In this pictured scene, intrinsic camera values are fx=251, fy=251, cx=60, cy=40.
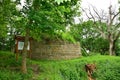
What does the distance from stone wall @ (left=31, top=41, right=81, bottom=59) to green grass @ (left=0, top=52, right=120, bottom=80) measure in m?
0.63

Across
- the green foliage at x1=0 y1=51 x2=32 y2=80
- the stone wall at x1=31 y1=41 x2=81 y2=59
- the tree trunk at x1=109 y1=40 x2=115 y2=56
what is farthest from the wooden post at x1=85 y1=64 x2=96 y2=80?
the tree trunk at x1=109 y1=40 x2=115 y2=56

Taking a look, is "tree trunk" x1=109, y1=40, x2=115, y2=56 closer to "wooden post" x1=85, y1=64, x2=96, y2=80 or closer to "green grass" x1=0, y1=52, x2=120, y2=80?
"green grass" x1=0, y1=52, x2=120, y2=80

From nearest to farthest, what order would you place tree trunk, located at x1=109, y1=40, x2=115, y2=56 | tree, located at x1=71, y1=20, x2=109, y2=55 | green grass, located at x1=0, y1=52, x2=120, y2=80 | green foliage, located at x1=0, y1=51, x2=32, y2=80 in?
1. green foliage, located at x1=0, y1=51, x2=32, y2=80
2. green grass, located at x1=0, y1=52, x2=120, y2=80
3. tree trunk, located at x1=109, y1=40, x2=115, y2=56
4. tree, located at x1=71, y1=20, x2=109, y2=55

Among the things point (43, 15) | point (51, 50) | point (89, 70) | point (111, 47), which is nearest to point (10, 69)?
point (43, 15)

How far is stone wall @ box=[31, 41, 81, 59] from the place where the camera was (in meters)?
14.6

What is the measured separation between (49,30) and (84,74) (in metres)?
4.49

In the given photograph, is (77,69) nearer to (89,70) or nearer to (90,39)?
(89,70)

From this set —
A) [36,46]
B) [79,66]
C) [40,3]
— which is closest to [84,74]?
[79,66]

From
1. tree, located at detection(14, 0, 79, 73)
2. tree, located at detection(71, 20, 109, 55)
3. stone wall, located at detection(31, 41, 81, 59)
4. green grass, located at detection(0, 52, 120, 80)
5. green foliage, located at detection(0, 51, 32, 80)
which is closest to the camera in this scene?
tree, located at detection(14, 0, 79, 73)

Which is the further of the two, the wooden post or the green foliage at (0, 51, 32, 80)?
the wooden post

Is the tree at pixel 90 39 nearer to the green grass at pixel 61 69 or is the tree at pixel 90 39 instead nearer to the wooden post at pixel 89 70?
the green grass at pixel 61 69

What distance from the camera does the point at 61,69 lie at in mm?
12656

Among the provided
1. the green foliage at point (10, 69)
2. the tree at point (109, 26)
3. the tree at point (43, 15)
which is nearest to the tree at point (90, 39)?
the tree at point (109, 26)

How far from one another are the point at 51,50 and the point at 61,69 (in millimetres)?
2216
